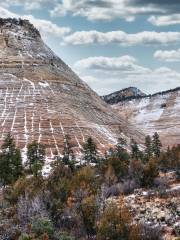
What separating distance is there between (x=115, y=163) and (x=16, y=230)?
30617mm

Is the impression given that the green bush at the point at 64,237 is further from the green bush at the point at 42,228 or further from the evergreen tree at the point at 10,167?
the evergreen tree at the point at 10,167

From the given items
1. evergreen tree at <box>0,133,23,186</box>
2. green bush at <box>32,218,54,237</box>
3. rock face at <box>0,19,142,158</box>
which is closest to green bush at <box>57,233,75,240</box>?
green bush at <box>32,218,54,237</box>

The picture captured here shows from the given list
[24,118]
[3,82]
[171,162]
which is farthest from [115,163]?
[3,82]

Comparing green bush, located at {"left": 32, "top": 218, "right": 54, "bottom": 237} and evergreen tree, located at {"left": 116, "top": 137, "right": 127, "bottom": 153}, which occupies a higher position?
green bush, located at {"left": 32, "top": 218, "right": 54, "bottom": 237}

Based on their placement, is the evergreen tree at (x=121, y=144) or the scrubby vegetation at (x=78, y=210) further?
the evergreen tree at (x=121, y=144)

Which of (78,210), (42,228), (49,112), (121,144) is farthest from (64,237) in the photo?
(49,112)

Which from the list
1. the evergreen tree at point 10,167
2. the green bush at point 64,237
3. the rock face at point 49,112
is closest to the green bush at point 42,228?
the green bush at point 64,237

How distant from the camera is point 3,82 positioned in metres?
181

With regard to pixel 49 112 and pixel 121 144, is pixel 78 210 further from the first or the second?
pixel 49 112

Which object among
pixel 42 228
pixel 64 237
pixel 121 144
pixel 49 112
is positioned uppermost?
pixel 49 112

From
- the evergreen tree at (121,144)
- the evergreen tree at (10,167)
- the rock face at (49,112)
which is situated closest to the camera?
the evergreen tree at (10,167)

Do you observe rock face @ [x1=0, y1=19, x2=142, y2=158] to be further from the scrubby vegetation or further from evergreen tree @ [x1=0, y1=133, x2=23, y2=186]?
the scrubby vegetation

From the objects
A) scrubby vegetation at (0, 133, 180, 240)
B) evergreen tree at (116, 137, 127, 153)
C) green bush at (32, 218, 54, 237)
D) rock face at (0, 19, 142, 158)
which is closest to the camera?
scrubby vegetation at (0, 133, 180, 240)

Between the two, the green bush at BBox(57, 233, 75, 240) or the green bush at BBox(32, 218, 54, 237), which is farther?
the green bush at BBox(32, 218, 54, 237)
